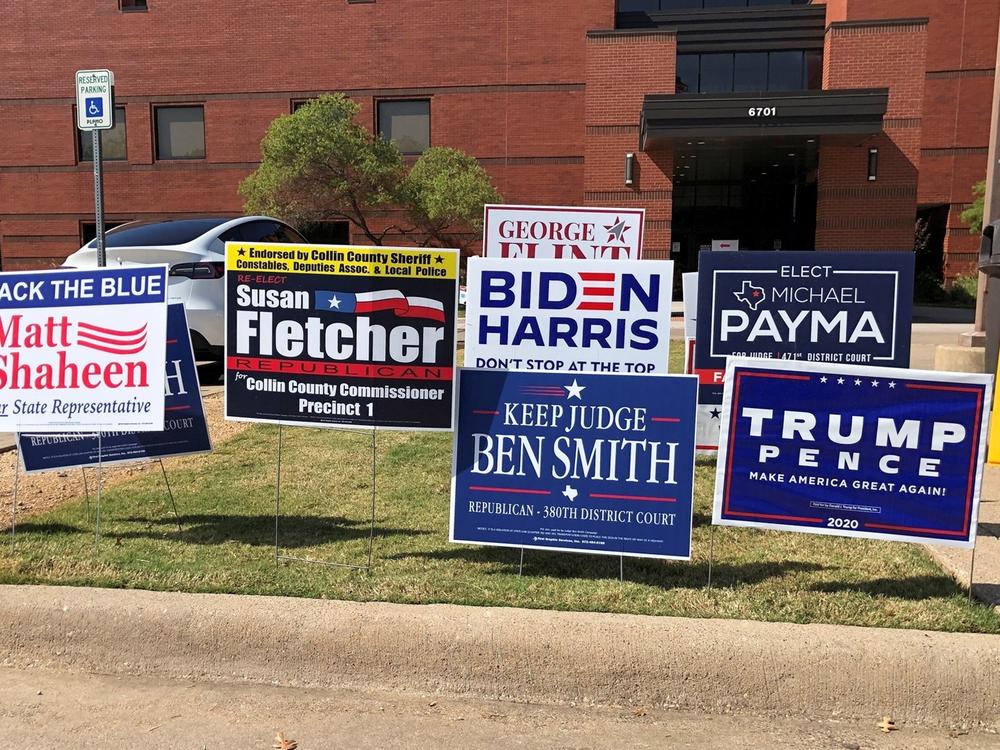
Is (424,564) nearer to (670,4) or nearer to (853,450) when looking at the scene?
(853,450)

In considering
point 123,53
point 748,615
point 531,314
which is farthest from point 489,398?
point 123,53

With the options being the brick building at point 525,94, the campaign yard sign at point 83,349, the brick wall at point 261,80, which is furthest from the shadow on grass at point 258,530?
the brick wall at point 261,80

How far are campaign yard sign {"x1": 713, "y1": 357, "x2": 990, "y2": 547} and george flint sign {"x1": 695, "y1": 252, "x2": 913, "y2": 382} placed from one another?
1474 millimetres

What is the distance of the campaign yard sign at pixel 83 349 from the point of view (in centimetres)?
444

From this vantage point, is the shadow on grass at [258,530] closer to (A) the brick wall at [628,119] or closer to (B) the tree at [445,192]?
(B) the tree at [445,192]

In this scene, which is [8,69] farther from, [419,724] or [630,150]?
[419,724]

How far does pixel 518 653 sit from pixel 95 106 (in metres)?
6.07

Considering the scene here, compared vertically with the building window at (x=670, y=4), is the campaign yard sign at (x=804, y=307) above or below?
below

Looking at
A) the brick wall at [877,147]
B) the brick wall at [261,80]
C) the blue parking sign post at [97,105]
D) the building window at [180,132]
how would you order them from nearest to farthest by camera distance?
the blue parking sign post at [97,105] → the brick wall at [877,147] → the brick wall at [261,80] → the building window at [180,132]

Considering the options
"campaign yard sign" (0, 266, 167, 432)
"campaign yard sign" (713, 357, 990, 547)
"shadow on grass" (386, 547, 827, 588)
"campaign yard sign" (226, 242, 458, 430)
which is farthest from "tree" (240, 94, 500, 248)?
"campaign yard sign" (713, 357, 990, 547)

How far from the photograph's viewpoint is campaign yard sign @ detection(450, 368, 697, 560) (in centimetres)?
400

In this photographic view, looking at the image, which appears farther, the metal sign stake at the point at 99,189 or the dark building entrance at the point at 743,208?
the dark building entrance at the point at 743,208

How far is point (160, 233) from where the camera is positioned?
930 cm

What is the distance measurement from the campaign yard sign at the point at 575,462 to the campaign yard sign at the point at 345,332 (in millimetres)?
290
